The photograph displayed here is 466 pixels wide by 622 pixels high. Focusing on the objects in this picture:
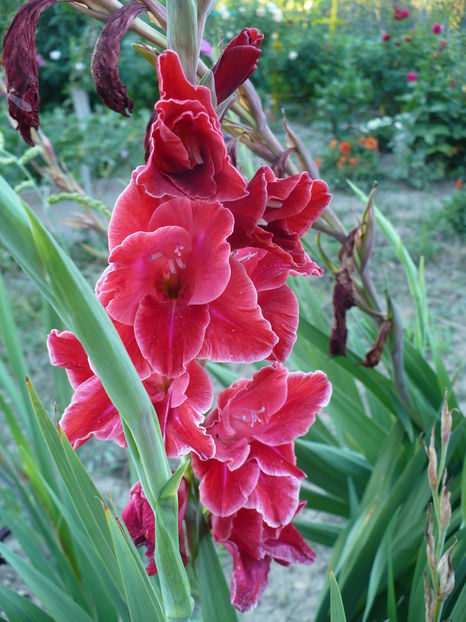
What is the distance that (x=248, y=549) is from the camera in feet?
2.14

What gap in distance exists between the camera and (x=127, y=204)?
18.3 inches

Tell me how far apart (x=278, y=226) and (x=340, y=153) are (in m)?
4.43

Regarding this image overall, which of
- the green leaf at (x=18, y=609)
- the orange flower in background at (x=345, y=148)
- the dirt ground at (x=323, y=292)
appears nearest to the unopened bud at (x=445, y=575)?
the green leaf at (x=18, y=609)

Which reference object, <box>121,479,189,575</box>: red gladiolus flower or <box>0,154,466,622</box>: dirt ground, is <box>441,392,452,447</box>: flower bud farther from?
<box>0,154,466,622</box>: dirt ground

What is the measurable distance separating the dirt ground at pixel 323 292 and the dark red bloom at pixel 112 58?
1025mm

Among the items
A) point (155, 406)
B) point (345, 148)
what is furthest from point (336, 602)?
point (345, 148)

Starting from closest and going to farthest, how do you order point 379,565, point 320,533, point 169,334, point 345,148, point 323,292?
point 169,334 < point 379,565 < point 320,533 < point 323,292 < point 345,148

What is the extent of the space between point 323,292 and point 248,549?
2.62m

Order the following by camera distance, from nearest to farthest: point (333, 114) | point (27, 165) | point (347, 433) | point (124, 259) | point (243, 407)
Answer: point (124, 259) → point (243, 407) → point (347, 433) → point (27, 165) → point (333, 114)

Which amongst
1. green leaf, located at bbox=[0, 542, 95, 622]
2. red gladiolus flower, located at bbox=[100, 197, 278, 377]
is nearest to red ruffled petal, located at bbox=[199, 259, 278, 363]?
red gladiolus flower, located at bbox=[100, 197, 278, 377]

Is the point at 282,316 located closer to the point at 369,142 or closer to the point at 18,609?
the point at 18,609

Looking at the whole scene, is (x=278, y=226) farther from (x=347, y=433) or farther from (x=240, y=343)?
(x=347, y=433)

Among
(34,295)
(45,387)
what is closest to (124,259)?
(45,387)

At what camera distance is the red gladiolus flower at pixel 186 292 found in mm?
461
